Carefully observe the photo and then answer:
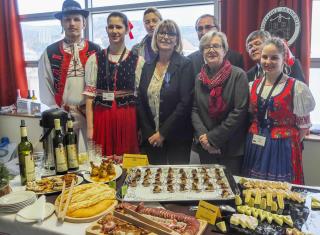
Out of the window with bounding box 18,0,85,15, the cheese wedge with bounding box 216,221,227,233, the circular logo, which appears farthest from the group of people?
the window with bounding box 18,0,85,15

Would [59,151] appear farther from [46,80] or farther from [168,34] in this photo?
[46,80]

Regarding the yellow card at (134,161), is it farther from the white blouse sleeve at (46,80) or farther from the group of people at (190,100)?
the white blouse sleeve at (46,80)

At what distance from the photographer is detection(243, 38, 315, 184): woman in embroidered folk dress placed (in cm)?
184

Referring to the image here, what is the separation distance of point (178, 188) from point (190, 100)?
33.9 inches

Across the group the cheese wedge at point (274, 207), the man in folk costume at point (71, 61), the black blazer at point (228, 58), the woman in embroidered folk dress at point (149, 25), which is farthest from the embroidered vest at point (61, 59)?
the cheese wedge at point (274, 207)

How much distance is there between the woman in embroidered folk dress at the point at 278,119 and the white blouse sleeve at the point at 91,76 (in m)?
1.03

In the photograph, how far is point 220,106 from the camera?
1949 mm

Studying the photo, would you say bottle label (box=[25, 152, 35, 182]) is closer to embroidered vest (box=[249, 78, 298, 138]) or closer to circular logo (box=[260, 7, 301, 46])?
embroidered vest (box=[249, 78, 298, 138])

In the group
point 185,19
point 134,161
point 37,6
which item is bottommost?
point 134,161

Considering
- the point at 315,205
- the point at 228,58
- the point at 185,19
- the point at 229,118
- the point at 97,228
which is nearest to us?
the point at 97,228

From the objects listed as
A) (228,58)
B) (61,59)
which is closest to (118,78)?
(61,59)

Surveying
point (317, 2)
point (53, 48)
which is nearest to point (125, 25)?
point (53, 48)

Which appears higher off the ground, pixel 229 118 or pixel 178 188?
pixel 229 118

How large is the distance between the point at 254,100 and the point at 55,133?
1.15 meters
